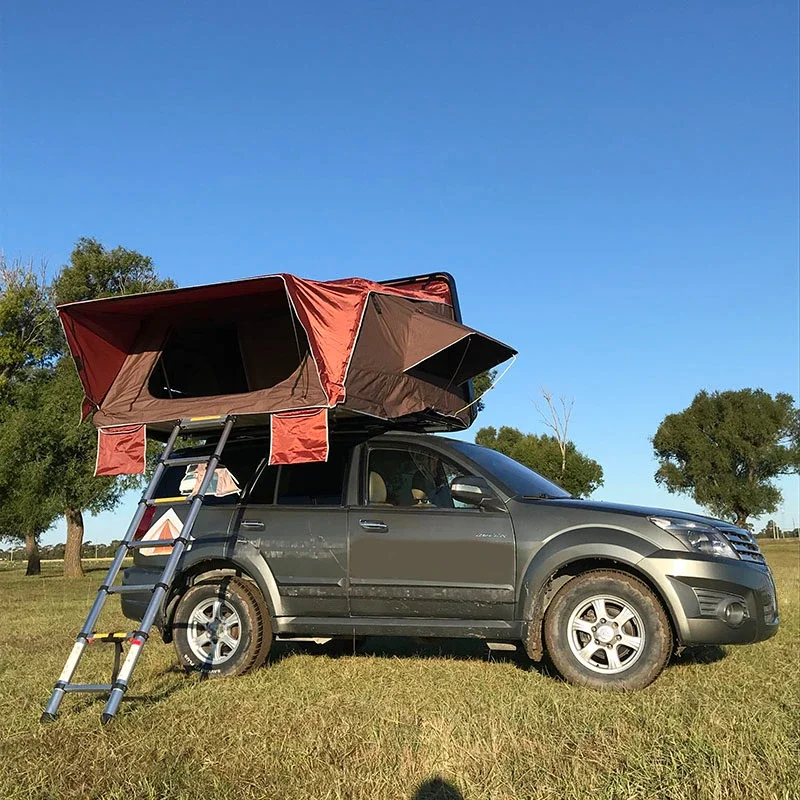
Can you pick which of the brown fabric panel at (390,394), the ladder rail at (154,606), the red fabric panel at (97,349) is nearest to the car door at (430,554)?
the brown fabric panel at (390,394)

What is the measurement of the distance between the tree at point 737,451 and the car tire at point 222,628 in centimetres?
4568

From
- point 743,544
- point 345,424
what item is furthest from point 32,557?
point 743,544

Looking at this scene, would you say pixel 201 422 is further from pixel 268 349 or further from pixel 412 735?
pixel 412 735

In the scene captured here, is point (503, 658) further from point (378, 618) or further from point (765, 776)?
point (765, 776)

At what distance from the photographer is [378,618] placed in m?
6.14

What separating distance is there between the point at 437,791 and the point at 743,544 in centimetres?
368

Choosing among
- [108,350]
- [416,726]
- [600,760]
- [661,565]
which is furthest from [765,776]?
[108,350]

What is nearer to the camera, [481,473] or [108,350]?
[481,473]

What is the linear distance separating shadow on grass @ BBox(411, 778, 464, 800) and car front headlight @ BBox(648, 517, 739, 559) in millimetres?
2954

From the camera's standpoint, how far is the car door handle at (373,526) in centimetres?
626

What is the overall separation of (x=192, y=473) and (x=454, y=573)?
258 centimetres

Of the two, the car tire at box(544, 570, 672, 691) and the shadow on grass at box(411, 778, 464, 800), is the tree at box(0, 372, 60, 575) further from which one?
the shadow on grass at box(411, 778, 464, 800)

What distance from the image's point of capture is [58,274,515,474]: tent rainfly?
629 cm

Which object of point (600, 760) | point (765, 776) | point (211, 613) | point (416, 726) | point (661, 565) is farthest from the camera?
point (211, 613)
